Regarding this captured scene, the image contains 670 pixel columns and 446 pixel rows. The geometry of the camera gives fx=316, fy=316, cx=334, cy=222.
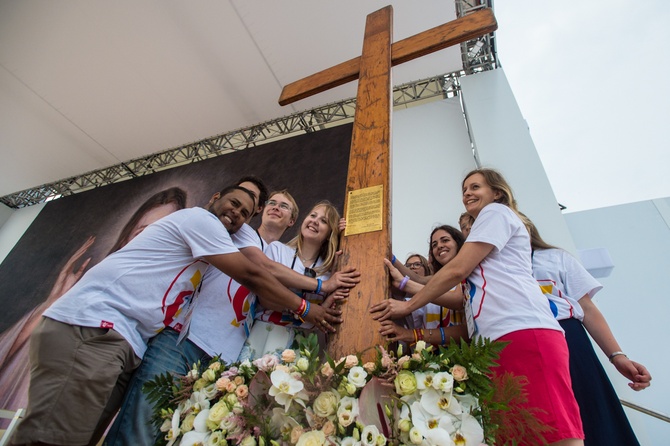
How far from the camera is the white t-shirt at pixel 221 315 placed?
1.40 metres

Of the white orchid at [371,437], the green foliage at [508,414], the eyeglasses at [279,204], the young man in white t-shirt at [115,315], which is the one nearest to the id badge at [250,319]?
the young man in white t-shirt at [115,315]

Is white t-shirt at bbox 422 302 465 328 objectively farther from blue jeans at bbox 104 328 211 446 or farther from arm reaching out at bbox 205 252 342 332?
blue jeans at bbox 104 328 211 446

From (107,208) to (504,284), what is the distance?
6.80m

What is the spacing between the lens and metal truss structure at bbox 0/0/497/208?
3945 mm

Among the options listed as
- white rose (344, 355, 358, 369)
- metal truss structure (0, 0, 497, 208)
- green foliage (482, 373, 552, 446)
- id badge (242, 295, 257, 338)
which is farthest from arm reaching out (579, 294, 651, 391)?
metal truss structure (0, 0, 497, 208)

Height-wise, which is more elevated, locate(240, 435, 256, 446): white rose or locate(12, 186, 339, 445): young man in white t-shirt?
locate(12, 186, 339, 445): young man in white t-shirt

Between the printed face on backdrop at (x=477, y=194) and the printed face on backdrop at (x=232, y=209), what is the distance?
44.9 inches

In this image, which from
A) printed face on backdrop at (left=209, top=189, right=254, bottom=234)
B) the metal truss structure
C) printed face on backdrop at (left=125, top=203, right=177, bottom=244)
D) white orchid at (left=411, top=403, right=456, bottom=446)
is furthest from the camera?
printed face on backdrop at (left=125, top=203, right=177, bottom=244)

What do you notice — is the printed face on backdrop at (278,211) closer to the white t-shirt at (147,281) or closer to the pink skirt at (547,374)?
the white t-shirt at (147,281)

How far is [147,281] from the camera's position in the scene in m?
A: 1.35

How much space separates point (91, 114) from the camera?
550cm

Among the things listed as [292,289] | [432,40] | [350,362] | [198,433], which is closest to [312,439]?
[350,362]

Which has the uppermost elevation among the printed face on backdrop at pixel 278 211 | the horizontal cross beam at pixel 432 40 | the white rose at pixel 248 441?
the horizontal cross beam at pixel 432 40

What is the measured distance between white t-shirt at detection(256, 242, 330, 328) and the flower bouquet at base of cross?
71 cm
